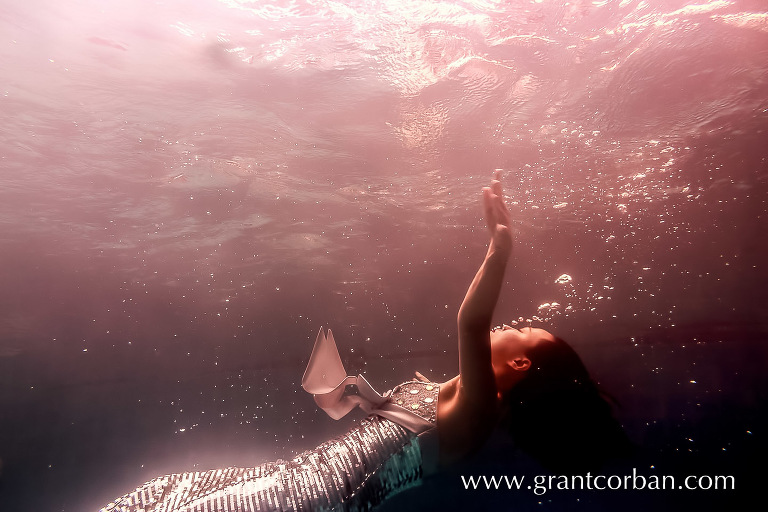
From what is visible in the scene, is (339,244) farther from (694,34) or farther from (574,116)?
(694,34)

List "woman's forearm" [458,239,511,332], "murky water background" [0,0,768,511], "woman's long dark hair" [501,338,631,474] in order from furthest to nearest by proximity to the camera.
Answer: "murky water background" [0,0,768,511], "woman's long dark hair" [501,338,631,474], "woman's forearm" [458,239,511,332]

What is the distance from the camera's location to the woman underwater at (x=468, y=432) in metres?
1.80

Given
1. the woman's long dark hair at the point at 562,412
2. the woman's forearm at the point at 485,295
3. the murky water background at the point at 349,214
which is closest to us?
the woman's forearm at the point at 485,295

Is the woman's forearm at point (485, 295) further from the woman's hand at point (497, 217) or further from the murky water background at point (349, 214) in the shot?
the murky water background at point (349, 214)

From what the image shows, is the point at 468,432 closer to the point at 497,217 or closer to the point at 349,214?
the point at 497,217

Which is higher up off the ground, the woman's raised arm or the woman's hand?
the woman's hand

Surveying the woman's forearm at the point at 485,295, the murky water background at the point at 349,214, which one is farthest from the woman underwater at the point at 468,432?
the murky water background at the point at 349,214

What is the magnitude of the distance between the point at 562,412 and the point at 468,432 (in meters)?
0.58

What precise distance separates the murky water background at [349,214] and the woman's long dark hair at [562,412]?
224 mm

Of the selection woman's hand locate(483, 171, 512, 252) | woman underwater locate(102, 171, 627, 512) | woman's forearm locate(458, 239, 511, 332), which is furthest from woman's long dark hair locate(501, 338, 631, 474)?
woman's hand locate(483, 171, 512, 252)

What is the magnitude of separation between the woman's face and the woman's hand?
629mm

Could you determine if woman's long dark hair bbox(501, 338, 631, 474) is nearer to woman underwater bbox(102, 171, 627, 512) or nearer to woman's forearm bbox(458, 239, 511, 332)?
woman underwater bbox(102, 171, 627, 512)

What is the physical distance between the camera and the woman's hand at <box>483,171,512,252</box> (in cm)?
179

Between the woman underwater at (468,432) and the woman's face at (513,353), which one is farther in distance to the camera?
the woman's face at (513,353)
